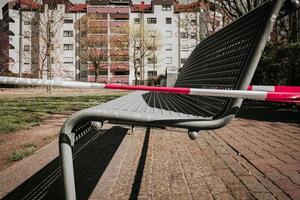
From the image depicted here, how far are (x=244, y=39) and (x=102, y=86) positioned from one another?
0.86m

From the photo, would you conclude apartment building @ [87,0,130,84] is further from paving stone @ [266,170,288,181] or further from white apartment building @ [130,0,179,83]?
paving stone @ [266,170,288,181]

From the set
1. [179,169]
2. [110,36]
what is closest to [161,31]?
[110,36]

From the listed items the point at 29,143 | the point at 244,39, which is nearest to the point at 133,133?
the point at 29,143

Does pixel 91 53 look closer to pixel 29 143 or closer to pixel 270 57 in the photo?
pixel 270 57

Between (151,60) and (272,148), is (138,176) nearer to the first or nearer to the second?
(272,148)

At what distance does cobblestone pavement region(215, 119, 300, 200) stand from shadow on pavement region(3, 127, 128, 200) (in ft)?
5.66

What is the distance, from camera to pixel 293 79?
33.6 ft

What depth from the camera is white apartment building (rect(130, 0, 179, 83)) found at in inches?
2544

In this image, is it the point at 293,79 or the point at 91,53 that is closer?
the point at 293,79

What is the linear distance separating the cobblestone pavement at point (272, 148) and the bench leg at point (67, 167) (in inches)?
77.2

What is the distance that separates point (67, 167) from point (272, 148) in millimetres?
3846

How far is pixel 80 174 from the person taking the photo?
3492 mm

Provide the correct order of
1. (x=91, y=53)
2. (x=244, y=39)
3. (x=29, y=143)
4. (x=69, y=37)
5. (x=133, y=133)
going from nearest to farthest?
1. (x=244, y=39)
2. (x=29, y=143)
3. (x=133, y=133)
4. (x=91, y=53)
5. (x=69, y=37)

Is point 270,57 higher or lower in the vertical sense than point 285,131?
higher
